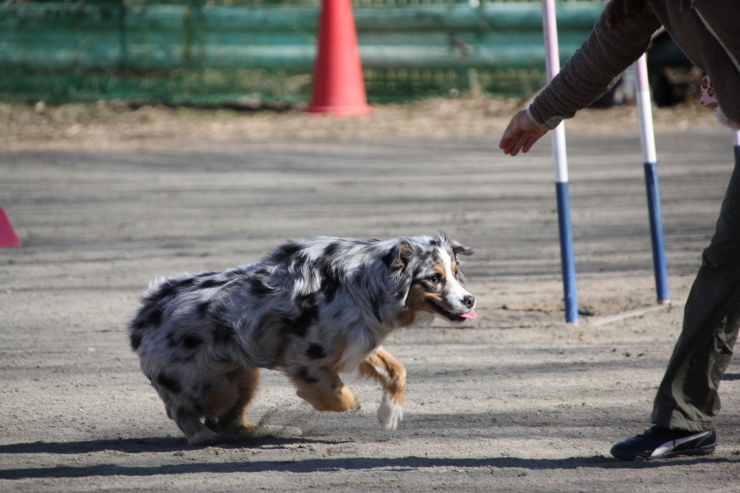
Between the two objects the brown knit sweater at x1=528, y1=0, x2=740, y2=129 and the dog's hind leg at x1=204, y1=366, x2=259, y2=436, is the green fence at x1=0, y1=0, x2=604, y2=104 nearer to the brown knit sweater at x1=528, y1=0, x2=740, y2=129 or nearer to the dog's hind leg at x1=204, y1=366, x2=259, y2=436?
the brown knit sweater at x1=528, y1=0, x2=740, y2=129

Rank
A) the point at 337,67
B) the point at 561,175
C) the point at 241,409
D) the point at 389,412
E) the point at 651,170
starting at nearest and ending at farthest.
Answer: the point at 389,412 → the point at 241,409 → the point at 561,175 → the point at 651,170 → the point at 337,67

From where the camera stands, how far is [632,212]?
844 centimetres

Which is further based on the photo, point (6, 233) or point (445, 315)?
point (6, 233)

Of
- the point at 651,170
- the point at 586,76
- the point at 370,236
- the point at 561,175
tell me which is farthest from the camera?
the point at 370,236

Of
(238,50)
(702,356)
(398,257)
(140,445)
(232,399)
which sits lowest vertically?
Result: (140,445)

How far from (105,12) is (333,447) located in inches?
500

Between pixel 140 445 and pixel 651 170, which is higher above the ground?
pixel 651 170

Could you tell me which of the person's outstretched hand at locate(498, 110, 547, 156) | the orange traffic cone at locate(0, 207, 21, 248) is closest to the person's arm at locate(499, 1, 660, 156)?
the person's outstretched hand at locate(498, 110, 547, 156)

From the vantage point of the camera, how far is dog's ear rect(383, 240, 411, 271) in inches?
155

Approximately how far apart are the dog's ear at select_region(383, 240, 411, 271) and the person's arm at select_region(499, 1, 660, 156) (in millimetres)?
674

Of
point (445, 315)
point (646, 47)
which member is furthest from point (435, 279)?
point (646, 47)

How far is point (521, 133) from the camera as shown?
3.89 m

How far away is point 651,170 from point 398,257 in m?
2.55

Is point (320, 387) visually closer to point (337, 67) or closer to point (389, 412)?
point (389, 412)
